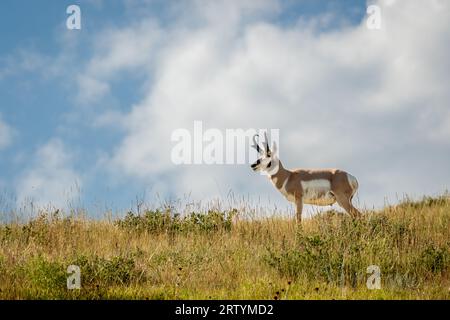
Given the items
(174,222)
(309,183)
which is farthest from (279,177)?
(174,222)

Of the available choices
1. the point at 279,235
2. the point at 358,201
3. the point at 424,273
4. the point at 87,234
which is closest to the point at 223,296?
the point at 424,273

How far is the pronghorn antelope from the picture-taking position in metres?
15.4

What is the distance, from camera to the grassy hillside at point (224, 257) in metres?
8.12

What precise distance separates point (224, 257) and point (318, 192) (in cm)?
566

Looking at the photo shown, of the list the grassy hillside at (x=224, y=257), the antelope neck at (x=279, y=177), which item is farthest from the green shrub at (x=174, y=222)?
the antelope neck at (x=279, y=177)

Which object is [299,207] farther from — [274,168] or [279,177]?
[274,168]

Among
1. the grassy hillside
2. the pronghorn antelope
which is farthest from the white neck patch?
the grassy hillside

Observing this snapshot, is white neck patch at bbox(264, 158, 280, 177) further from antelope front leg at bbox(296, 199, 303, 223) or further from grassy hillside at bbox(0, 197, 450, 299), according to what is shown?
grassy hillside at bbox(0, 197, 450, 299)

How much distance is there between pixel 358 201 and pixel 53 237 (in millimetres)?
7933

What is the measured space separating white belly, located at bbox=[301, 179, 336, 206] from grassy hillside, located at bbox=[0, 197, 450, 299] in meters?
0.69

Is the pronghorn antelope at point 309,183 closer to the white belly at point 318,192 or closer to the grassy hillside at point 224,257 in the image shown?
the white belly at point 318,192

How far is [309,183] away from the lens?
15.5m
